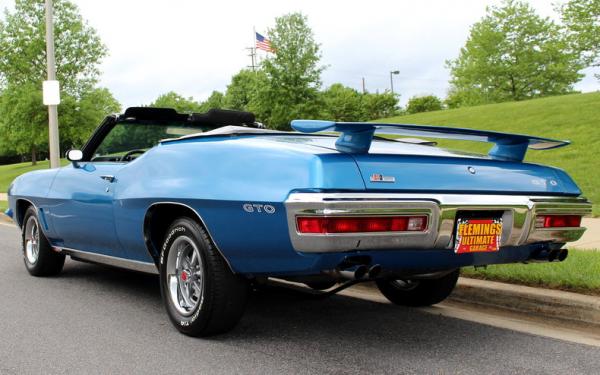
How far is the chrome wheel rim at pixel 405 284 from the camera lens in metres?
4.94

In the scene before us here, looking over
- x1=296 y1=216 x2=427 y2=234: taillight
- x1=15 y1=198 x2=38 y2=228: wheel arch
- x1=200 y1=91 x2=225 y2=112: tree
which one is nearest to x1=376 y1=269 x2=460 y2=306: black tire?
x1=296 y1=216 x2=427 y2=234: taillight

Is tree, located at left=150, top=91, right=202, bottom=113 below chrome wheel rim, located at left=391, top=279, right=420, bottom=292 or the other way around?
the other way around

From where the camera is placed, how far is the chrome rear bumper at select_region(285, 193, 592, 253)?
3141mm

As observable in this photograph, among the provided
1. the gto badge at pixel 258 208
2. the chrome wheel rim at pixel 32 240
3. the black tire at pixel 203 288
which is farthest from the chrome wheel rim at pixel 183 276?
the chrome wheel rim at pixel 32 240

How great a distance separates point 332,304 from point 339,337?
101 cm

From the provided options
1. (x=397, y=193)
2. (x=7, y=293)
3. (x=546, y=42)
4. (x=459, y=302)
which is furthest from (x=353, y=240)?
(x=546, y=42)

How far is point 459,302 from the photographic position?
501 centimetres

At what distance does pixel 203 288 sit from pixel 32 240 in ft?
10.8

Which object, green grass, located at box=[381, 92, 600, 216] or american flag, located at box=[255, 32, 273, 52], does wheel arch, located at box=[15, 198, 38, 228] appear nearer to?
green grass, located at box=[381, 92, 600, 216]

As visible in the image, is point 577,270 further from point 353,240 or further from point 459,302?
point 353,240

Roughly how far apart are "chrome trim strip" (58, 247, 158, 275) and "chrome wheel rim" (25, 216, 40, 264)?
0.71m

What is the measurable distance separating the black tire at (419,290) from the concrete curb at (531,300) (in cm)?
22

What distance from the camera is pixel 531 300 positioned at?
15.0 feet

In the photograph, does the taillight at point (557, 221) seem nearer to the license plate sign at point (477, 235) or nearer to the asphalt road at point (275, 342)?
the license plate sign at point (477, 235)
